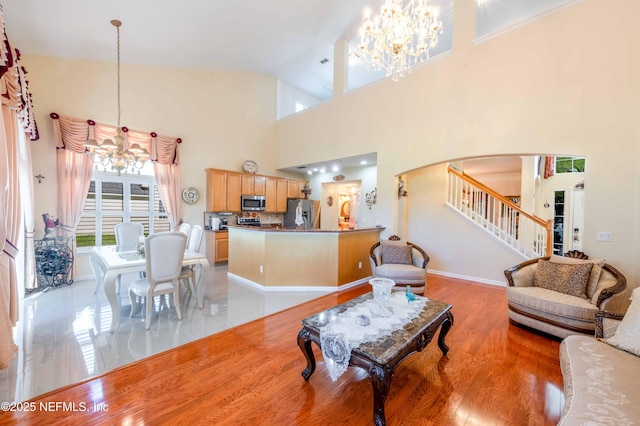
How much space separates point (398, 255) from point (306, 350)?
2651mm

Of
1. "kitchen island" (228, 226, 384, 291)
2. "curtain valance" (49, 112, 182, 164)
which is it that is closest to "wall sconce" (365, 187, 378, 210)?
"kitchen island" (228, 226, 384, 291)

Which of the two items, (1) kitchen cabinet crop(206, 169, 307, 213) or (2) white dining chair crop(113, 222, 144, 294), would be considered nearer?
(2) white dining chair crop(113, 222, 144, 294)

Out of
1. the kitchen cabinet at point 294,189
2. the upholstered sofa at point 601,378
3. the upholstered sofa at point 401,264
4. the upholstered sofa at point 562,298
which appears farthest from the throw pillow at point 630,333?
the kitchen cabinet at point 294,189

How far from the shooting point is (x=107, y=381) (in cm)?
201

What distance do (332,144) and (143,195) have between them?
14.0ft

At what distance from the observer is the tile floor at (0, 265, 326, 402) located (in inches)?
82.7

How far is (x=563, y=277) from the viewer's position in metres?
2.98

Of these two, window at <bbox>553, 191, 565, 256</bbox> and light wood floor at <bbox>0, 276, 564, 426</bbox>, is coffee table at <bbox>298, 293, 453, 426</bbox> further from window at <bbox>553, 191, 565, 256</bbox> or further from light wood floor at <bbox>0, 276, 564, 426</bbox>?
window at <bbox>553, 191, 565, 256</bbox>

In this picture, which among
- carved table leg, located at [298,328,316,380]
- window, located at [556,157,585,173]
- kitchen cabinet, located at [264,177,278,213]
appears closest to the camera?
carved table leg, located at [298,328,316,380]

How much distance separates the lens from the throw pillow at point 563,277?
9.39 ft

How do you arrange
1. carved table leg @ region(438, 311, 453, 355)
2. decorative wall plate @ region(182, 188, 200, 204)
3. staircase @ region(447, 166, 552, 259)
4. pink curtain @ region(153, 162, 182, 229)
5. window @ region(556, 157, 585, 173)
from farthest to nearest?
window @ region(556, 157, 585, 173), decorative wall plate @ region(182, 188, 200, 204), pink curtain @ region(153, 162, 182, 229), staircase @ region(447, 166, 552, 259), carved table leg @ region(438, 311, 453, 355)

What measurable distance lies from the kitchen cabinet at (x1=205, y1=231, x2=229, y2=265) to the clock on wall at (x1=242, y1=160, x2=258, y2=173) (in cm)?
174

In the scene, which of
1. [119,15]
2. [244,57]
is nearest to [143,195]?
[119,15]

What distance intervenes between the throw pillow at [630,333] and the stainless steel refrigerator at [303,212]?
599 centimetres
